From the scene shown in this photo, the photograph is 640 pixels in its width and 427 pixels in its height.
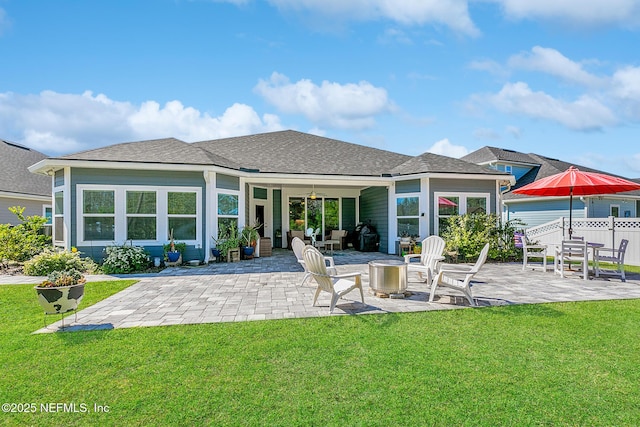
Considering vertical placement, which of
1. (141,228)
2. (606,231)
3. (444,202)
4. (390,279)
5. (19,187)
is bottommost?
(390,279)

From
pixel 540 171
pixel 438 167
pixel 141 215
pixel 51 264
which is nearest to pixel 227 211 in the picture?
pixel 141 215

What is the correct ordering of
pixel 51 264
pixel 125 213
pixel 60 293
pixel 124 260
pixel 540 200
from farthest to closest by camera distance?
1. pixel 540 200
2. pixel 125 213
3. pixel 124 260
4. pixel 51 264
5. pixel 60 293

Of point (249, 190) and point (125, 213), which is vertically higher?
point (249, 190)

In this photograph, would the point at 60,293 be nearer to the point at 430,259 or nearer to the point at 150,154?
the point at 430,259

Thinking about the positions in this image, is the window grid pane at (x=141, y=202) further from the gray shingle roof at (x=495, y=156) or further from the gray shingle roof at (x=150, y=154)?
the gray shingle roof at (x=495, y=156)

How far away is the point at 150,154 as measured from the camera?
32.6ft

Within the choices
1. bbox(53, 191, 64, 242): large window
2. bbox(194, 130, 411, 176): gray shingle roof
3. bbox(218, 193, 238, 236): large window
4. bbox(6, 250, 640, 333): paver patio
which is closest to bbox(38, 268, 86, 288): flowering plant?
bbox(6, 250, 640, 333): paver patio

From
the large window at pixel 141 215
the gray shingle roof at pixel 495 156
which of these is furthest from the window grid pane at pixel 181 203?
the gray shingle roof at pixel 495 156

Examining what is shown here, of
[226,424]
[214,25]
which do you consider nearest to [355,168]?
[214,25]

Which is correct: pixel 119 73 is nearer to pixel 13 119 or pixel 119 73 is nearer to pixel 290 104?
pixel 290 104

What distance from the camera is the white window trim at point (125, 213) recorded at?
30.2 feet

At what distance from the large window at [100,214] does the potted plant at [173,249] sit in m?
1.59

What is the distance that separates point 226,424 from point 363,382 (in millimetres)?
1189

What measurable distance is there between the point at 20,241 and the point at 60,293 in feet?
27.1
